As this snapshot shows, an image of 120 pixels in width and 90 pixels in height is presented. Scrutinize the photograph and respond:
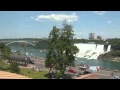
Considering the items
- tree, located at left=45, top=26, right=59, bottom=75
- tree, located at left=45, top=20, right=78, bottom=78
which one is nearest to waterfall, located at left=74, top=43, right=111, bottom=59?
tree, located at left=45, top=20, right=78, bottom=78

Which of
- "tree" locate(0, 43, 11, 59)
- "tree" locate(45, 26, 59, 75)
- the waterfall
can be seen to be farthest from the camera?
the waterfall

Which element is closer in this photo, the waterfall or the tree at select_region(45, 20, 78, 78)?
the tree at select_region(45, 20, 78, 78)

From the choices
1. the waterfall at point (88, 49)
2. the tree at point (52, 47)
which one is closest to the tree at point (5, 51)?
the tree at point (52, 47)

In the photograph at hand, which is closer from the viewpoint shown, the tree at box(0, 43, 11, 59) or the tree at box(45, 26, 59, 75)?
the tree at box(45, 26, 59, 75)

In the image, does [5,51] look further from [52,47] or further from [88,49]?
[88,49]

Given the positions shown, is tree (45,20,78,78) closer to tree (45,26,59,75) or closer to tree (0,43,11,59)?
tree (45,26,59,75)

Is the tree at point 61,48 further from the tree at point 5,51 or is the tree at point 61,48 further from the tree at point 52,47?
the tree at point 5,51

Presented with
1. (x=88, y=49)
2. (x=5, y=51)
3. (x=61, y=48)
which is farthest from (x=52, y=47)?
(x=88, y=49)

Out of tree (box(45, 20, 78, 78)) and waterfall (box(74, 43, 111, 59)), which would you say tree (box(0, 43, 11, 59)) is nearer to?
tree (box(45, 20, 78, 78))

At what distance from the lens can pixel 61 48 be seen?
668 centimetres

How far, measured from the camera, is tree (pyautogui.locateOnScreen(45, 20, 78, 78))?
6375 millimetres

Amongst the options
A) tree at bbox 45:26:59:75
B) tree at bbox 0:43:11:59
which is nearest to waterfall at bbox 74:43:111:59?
tree at bbox 45:26:59:75

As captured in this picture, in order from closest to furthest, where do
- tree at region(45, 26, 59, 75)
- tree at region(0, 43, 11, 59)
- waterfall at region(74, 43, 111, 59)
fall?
tree at region(45, 26, 59, 75), tree at region(0, 43, 11, 59), waterfall at region(74, 43, 111, 59)
